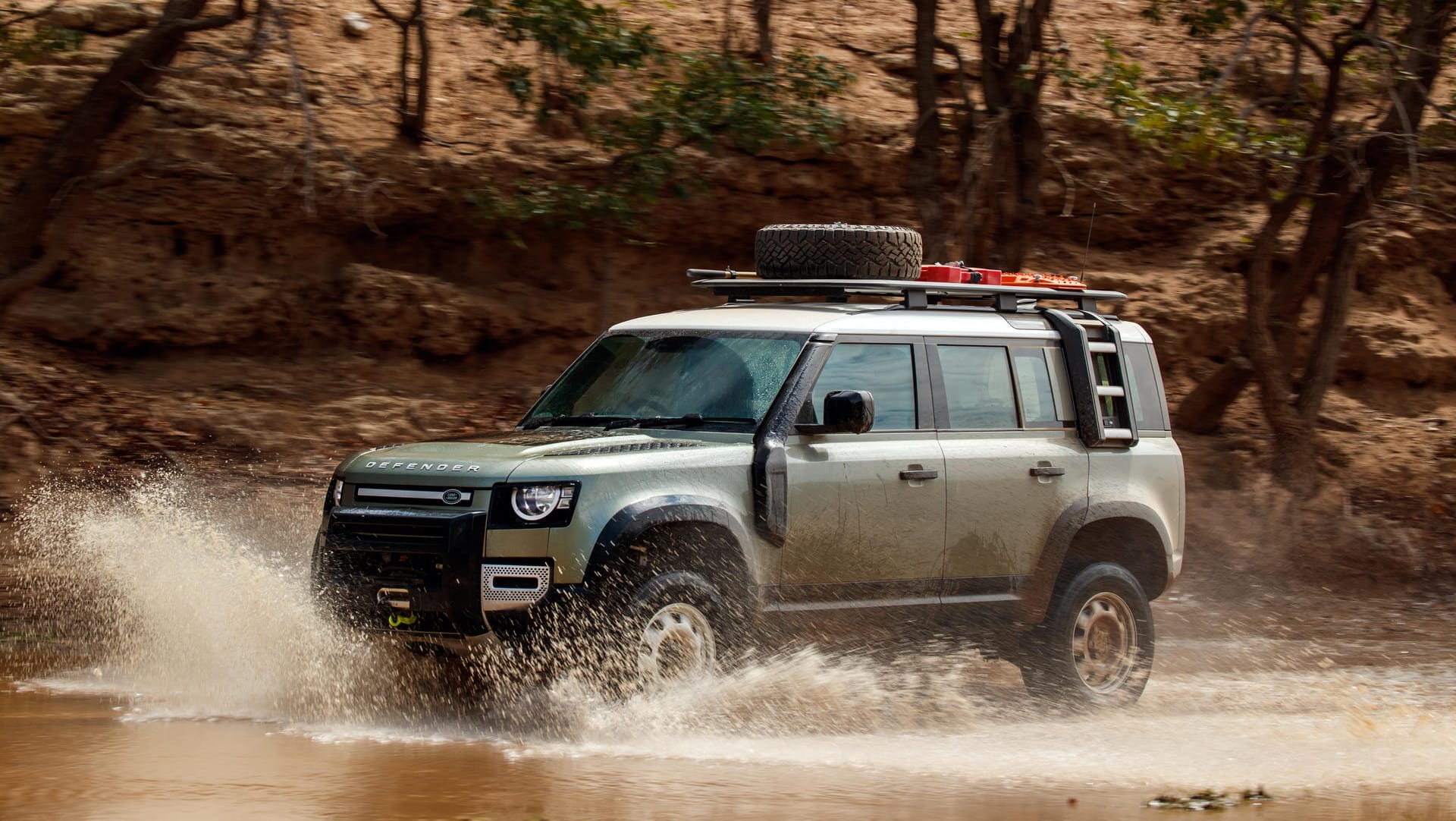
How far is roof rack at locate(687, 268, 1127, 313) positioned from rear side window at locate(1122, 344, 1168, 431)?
1.05 feet

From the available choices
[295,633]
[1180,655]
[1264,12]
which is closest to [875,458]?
[295,633]

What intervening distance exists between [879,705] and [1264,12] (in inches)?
292

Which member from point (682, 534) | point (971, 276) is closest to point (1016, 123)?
point (971, 276)

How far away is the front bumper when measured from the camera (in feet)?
20.9

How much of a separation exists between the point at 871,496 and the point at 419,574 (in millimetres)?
2060

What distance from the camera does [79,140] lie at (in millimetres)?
11789

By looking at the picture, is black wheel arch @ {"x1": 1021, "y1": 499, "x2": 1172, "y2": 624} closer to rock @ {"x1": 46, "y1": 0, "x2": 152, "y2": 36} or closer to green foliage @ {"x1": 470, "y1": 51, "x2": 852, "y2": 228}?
green foliage @ {"x1": 470, "y1": 51, "x2": 852, "y2": 228}

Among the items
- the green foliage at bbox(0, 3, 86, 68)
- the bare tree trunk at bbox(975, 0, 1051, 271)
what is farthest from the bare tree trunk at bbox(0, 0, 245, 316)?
the bare tree trunk at bbox(975, 0, 1051, 271)

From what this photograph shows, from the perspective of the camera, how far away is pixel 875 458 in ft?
24.0

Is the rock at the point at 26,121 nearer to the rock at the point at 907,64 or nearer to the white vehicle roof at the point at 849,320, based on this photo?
the white vehicle roof at the point at 849,320

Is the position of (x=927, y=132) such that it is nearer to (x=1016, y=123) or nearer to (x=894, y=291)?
(x=1016, y=123)

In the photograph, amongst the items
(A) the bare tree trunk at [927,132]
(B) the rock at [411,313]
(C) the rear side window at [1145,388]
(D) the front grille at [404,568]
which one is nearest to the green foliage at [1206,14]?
(A) the bare tree trunk at [927,132]

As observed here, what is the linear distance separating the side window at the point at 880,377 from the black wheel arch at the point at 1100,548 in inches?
40.4

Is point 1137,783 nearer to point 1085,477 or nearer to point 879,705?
point 879,705
